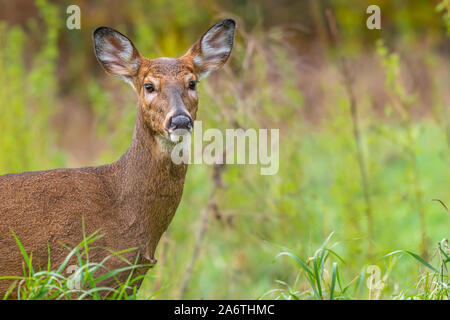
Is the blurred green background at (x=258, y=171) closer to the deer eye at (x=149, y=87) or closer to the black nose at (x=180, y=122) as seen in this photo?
the black nose at (x=180, y=122)

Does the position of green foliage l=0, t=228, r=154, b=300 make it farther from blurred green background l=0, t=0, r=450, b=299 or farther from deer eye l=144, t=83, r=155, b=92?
deer eye l=144, t=83, r=155, b=92

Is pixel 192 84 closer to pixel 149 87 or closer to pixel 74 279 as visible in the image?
pixel 149 87

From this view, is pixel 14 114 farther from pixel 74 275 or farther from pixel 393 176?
pixel 393 176

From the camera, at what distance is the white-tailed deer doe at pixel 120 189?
4.05 metres

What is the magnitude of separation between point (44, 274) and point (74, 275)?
1.04 feet

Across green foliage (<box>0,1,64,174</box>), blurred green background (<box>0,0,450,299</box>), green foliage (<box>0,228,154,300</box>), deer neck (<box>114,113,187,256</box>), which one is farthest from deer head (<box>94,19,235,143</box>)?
green foliage (<box>0,1,64,174</box>)

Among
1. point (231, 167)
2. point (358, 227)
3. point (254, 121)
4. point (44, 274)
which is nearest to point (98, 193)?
point (44, 274)

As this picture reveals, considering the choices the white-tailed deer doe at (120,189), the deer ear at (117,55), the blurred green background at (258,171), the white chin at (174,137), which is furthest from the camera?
the blurred green background at (258,171)

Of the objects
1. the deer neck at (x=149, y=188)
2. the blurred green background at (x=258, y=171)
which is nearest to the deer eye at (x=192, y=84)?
the deer neck at (x=149, y=188)

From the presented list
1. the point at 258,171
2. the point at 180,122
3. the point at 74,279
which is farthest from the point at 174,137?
the point at 258,171

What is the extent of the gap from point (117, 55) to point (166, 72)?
1.29 ft

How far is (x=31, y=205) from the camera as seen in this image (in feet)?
13.6

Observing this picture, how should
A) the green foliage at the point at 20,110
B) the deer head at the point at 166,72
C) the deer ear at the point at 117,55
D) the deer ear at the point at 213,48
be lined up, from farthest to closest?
the green foliage at the point at 20,110, the deer ear at the point at 213,48, the deer ear at the point at 117,55, the deer head at the point at 166,72

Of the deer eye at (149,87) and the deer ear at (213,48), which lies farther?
the deer ear at (213,48)
